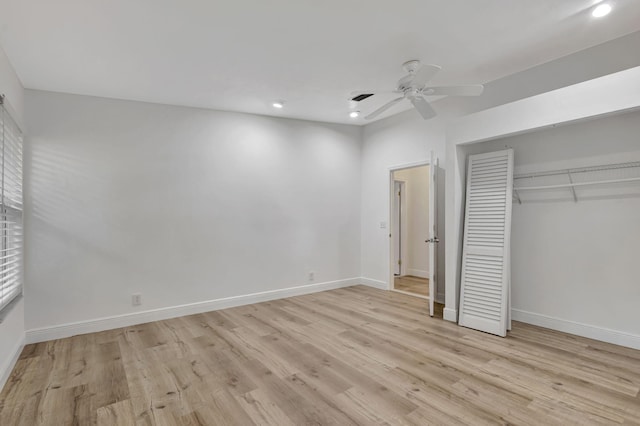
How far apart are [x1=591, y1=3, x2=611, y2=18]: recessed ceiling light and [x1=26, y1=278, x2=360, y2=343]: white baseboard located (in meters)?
4.64

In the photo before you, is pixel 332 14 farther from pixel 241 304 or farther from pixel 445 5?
pixel 241 304

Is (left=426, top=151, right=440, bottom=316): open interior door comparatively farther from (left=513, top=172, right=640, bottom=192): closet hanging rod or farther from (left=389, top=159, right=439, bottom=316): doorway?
(left=389, top=159, right=439, bottom=316): doorway

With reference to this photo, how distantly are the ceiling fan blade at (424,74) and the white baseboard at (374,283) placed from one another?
3529 mm

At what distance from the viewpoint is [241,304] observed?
15.8 feet

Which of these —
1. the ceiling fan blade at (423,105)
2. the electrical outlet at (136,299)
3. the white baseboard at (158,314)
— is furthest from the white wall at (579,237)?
the electrical outlet at (136,299)

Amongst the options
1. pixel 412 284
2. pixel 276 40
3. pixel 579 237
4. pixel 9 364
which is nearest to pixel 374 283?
pixel 412 284

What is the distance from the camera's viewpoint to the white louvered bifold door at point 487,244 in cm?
360

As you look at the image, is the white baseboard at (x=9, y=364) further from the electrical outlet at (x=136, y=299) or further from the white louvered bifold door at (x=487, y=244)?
the white louvered bifold door at (x=487, y=244)

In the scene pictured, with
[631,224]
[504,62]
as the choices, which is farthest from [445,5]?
[631,224]

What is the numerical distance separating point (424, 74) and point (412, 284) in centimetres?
425

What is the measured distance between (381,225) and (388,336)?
8.04ft

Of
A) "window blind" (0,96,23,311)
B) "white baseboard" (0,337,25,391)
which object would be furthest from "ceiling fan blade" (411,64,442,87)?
"white baseboard" (0,337,25,391)

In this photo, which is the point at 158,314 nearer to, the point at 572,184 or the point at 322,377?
the point at 322,377

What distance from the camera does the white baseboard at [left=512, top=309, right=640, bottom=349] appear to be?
10.2 ft
